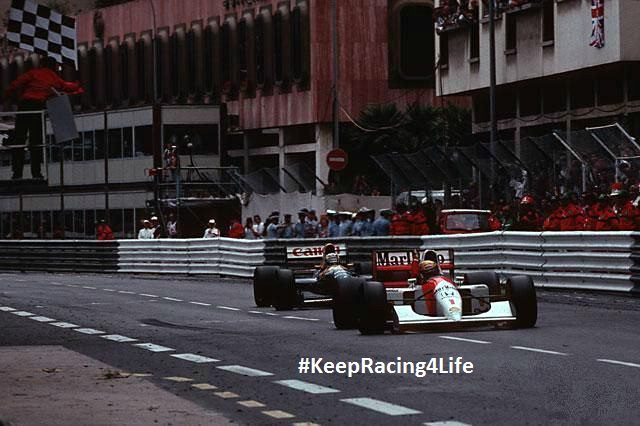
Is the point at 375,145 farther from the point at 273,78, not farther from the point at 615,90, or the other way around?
the point at 615,90

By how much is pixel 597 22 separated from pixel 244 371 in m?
29.7

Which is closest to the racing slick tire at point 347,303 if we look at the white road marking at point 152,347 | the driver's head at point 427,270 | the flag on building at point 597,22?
the driver's head at point 427,270

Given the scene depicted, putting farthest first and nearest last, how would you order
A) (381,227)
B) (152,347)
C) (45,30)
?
(381,227), (45,30), (152,347)

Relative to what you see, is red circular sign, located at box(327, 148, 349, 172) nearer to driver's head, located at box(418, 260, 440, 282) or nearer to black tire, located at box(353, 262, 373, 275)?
black tire, located at box(353, 262, 373, 275)

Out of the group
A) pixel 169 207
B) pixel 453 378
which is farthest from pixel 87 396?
pixel 169 207

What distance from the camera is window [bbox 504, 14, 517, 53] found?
48.0m

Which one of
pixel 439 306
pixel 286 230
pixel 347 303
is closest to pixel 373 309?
pixel 439 306

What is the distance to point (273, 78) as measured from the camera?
224ft

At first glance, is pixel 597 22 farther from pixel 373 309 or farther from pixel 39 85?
pixel 373 309

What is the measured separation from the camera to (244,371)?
1331 cm

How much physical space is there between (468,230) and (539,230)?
A: 5.15m

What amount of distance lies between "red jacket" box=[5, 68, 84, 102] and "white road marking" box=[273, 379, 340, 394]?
7518 mm

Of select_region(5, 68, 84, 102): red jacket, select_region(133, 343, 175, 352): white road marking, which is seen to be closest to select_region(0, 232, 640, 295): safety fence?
select_region(5, 68, 84, 102): red jacket

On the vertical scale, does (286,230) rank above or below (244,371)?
above
